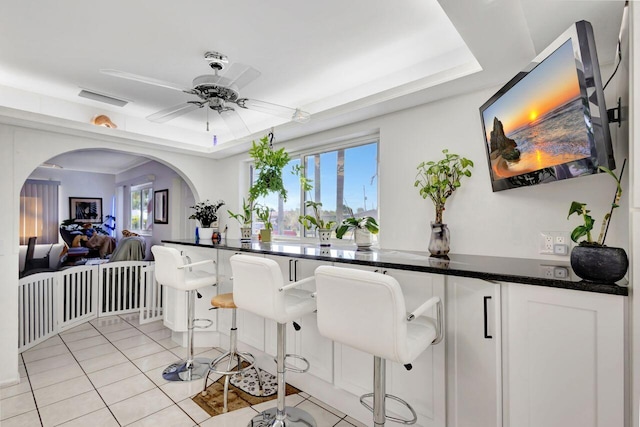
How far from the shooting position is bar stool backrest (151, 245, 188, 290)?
2.55m

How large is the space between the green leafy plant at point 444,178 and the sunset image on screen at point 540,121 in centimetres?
23

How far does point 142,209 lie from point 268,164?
4673mm

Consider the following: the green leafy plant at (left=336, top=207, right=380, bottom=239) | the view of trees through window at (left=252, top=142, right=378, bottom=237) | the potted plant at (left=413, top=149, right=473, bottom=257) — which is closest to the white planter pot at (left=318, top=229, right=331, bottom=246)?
the green leafy plant at (left=336, top=207, right=380, bottom=239)

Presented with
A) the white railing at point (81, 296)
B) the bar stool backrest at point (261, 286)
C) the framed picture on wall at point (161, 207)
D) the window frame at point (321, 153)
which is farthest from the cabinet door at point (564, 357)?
the framed picture on wall at point (161, 207)

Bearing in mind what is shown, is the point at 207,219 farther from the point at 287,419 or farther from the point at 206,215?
the point at 287,419

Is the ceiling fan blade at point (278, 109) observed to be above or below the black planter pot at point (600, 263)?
above

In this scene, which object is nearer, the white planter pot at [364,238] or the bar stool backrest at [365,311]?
the bar stool backrest at [365,311]

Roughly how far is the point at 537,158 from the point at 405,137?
3.26 ft

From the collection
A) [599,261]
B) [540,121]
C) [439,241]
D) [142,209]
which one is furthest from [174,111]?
[142,209]

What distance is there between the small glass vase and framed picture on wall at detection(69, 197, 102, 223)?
812 centimetres

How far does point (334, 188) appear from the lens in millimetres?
3215

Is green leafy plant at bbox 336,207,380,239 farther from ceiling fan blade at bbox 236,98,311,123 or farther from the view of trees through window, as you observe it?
ceiling fan blade at bbox 236,98,311,123

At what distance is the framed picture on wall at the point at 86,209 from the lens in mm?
7219

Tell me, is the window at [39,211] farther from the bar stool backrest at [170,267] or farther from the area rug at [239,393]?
the area rug at [239,393]
